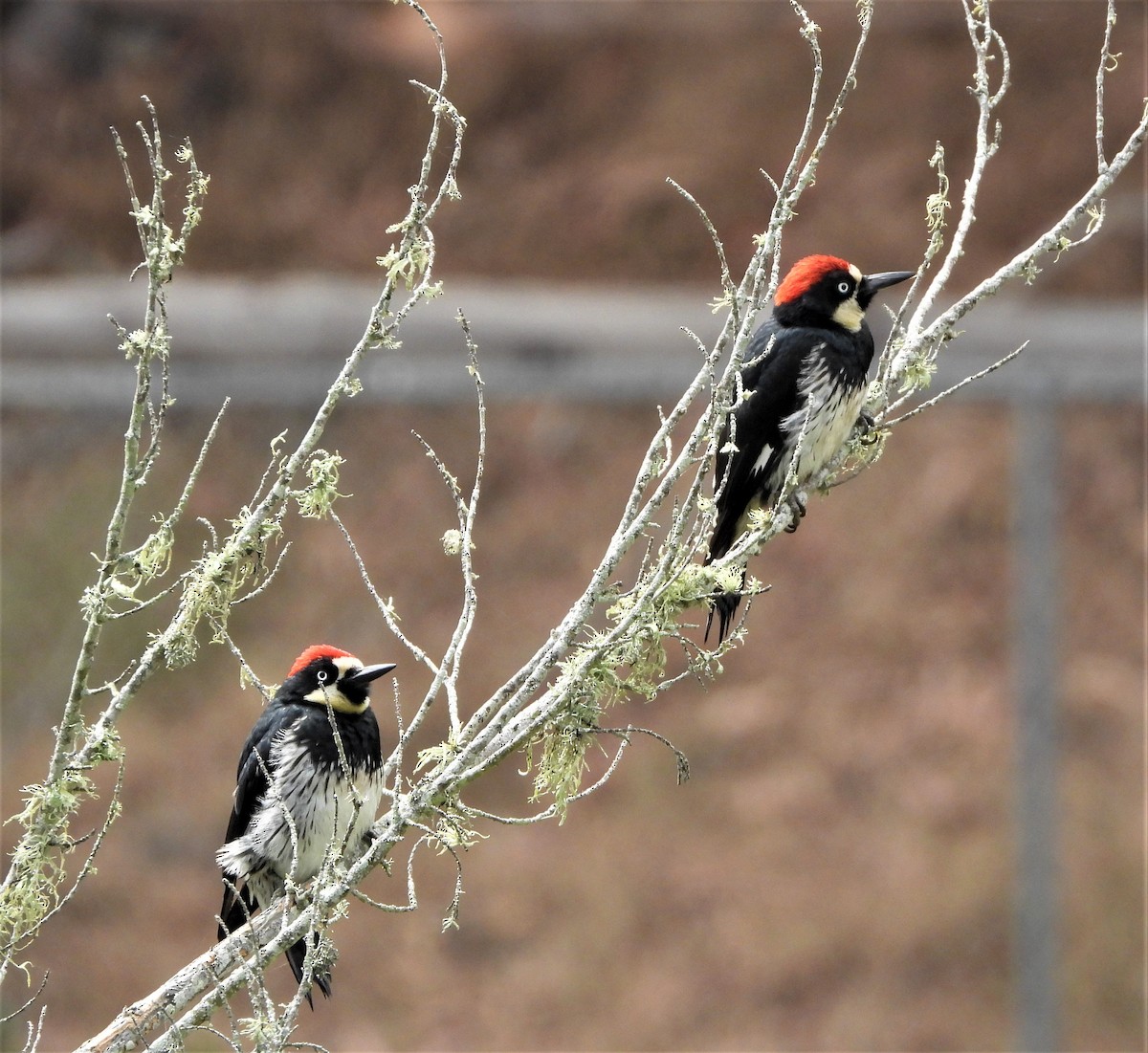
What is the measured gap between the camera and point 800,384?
445 cm

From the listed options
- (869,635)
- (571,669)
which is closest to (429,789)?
(571,669)

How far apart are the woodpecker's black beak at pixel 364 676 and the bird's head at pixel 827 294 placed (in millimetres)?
1738

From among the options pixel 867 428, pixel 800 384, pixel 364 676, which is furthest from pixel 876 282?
pixel 364 676

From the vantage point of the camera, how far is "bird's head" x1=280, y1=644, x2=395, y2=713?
4234mm

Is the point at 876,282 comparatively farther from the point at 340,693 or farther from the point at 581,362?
the point at 581,362

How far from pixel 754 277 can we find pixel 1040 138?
11.8m

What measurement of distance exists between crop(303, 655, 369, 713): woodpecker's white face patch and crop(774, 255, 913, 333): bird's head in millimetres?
1735

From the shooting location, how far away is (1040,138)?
13516 mm

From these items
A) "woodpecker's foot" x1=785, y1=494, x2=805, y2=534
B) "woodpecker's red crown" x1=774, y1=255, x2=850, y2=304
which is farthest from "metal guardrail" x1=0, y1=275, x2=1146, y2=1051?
"woodpecker's foot" x1=785, y1=494, x2=805, y2=534

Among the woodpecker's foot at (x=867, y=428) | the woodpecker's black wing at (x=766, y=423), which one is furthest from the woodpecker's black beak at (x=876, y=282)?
the woodpecker's foot at (x=867, y=428)

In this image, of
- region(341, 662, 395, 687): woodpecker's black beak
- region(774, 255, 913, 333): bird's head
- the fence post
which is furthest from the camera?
the fence post

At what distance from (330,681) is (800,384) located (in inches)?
64.2

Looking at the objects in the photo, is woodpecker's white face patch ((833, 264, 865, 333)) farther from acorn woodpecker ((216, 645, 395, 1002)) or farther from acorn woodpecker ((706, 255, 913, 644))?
acorn woodpecker ((216, 645, 395, 1002))

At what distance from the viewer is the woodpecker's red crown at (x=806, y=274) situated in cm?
461
